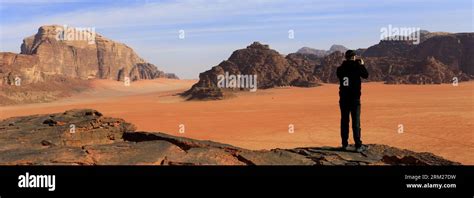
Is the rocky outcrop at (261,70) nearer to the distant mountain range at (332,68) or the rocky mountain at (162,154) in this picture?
the distant mountain range at (332,68)

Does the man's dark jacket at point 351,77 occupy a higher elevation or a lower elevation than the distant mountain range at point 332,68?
lower

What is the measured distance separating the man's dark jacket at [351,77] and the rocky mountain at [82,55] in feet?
226

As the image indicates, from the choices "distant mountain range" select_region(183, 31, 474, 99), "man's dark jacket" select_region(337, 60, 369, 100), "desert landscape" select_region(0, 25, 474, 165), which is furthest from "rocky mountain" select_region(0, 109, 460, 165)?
"distant mountain range" select_region(183, 31, 474, 99)

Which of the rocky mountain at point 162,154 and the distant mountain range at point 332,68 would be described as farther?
the distant mountain range at point 332,68

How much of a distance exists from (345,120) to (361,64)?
94cm

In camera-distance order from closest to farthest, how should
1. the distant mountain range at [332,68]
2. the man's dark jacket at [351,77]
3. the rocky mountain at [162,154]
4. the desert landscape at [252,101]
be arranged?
the rocky mountain at [162,154], the man's dark jacket at [351,77], the desert landscape at [252,101], the distant mountain range at [332,68]

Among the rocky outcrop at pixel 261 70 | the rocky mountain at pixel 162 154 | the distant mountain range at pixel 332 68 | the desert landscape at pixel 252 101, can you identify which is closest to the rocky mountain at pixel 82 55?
the desert landscape at pixel 252 101

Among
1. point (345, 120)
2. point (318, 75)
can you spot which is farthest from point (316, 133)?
point (318, 75)

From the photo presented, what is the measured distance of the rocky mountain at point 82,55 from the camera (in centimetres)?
8144

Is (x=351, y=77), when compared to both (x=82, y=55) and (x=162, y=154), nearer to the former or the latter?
(x=162, y=154)

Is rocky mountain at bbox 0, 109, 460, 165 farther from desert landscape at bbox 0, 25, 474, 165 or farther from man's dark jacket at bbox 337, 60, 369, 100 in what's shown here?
man's dark jacket at bbox 337, 60, 369, 100

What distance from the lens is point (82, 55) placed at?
3536 inches

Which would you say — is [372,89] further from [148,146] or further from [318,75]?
[148,146]
